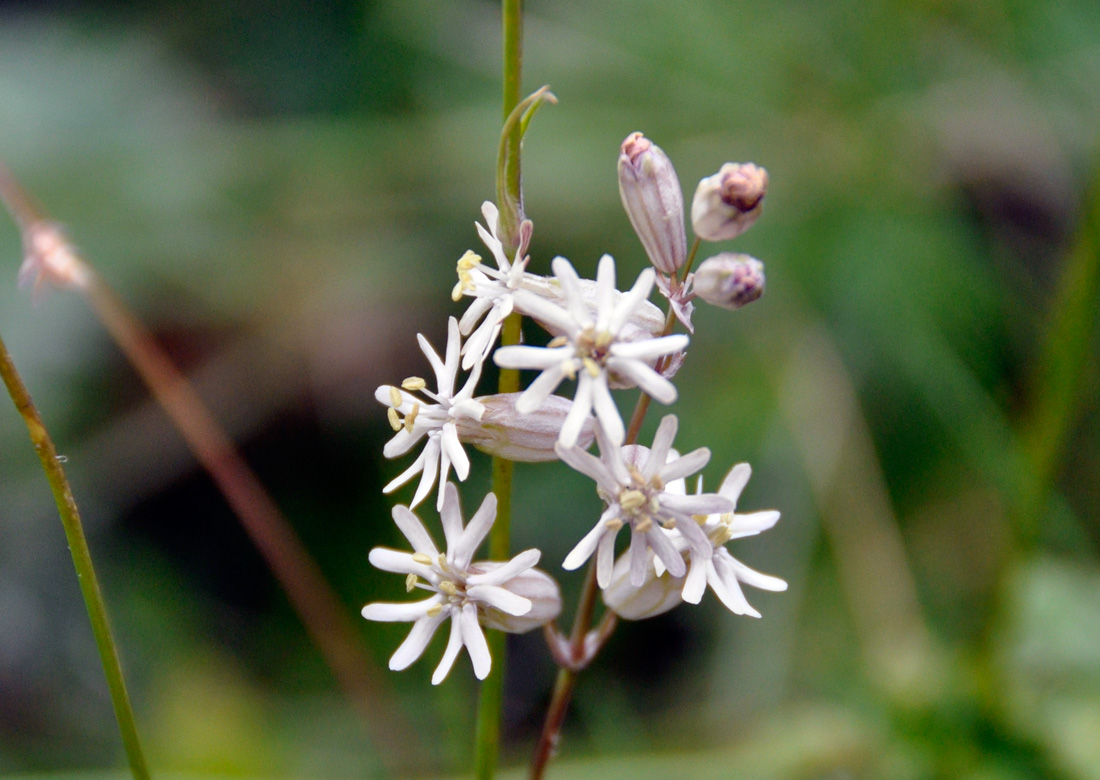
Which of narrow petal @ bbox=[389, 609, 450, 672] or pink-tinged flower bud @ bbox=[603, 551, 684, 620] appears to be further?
pink-tinged flower bud @ bbox=[603, 551, 684, 620]

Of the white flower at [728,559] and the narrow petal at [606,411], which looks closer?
the narrow petal at [606,411]

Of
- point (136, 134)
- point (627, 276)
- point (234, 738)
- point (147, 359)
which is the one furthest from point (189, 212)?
point (234, 738)

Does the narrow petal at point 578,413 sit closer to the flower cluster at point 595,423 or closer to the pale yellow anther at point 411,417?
the flower cluster at point 595,423

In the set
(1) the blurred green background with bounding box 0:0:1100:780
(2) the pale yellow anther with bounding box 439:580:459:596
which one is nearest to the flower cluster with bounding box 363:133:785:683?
(2) the pale yellow anther with bounding box 439:580:459:596

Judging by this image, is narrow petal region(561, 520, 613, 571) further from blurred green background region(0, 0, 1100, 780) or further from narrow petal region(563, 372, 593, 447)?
blurred green background region(0, 0, 1100, 780)

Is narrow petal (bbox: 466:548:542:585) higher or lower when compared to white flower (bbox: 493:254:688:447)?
lower

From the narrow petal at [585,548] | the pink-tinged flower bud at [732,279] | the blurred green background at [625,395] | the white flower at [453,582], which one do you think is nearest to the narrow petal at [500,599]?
the white flower at [453,582]

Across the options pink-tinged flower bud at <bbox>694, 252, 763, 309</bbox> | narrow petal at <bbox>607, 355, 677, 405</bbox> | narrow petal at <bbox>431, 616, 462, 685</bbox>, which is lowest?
narrow petal at <bbox>431, 616, 462, 685</bbox>
